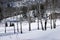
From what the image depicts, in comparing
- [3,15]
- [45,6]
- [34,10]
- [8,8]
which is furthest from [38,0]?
[3,15]

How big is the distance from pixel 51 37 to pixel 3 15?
34.4 meters

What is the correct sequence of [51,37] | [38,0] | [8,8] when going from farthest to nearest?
1. [8,8]
2. [38,0]
3. [51,37]

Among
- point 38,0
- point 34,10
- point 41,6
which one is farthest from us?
point 34,10

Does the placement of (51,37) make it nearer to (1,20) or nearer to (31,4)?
(31,4)

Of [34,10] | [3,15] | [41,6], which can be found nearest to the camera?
[41,6]

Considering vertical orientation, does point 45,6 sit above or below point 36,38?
above

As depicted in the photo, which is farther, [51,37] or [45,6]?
[45,6]

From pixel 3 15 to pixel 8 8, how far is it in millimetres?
4392

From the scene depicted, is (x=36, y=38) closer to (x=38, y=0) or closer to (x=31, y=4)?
(x=38, y=0)

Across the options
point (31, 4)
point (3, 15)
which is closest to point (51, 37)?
point (31, 4)

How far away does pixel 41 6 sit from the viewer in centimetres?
4119

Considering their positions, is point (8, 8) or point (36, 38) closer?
point (36, 38)

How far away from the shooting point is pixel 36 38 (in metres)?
18.4

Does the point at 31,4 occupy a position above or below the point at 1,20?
above
